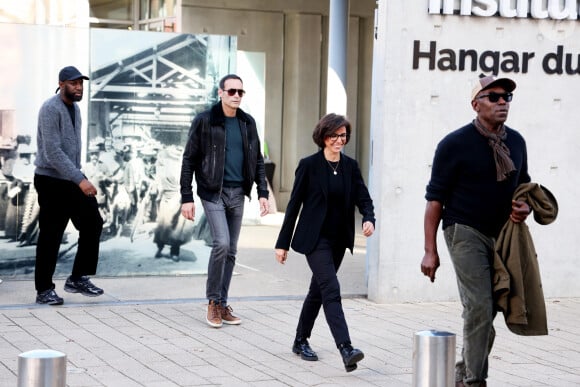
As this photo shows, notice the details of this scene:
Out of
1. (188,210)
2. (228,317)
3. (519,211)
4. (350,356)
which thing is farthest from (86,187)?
(519,211)

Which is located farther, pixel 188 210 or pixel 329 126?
pixel 188 210

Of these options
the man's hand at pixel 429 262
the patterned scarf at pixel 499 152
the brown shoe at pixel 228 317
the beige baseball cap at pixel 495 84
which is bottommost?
the brown shoe at pixel 228 317

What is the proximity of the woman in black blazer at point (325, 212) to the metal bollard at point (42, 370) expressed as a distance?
323 cm

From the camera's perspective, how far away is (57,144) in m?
9.86

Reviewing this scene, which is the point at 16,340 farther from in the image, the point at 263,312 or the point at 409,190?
the point at 409,190

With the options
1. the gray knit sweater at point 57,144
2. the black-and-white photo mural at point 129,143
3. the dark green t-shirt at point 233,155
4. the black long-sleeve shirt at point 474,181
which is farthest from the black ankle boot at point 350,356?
the black-and-white photo mural at point 129,143

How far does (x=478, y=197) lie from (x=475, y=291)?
1.73ft

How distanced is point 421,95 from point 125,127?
9.65ft

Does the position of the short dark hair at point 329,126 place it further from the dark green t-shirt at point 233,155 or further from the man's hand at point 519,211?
the man's hand at point 519,211

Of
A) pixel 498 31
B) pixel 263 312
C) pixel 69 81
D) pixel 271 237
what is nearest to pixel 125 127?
pixel 69 81

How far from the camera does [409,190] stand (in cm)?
1090

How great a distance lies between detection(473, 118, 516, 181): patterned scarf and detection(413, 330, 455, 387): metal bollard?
1.52 meters

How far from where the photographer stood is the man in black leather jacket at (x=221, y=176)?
30.7 feet

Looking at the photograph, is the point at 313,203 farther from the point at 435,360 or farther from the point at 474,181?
the point at 435,360
